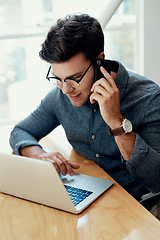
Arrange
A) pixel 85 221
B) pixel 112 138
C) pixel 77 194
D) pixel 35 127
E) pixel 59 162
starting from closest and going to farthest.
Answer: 1. pixel 85 221
2. pixel 77 194
3. pixel 59 162
4. pixel 112 138
5. pixel 35 127

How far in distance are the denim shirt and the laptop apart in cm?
16

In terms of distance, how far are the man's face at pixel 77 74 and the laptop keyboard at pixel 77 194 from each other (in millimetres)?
385

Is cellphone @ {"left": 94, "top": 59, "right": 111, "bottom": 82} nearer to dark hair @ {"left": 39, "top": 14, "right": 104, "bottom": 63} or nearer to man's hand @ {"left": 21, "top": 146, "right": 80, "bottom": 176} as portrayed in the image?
dark hair @ {"left": 39, "top": 14, "right": 104, "bottom": 63}

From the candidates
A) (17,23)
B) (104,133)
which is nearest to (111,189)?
(104,133)

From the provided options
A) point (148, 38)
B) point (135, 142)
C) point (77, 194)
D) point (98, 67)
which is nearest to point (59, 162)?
point (77, 194)

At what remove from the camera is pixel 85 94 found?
1349 millimetres

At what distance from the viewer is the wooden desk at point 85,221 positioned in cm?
89

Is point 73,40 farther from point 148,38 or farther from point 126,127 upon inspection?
point 148,38

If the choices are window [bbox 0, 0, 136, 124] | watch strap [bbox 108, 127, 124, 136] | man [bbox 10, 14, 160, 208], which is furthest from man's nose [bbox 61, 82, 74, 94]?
window [bbox 0, 0, 136, 124]

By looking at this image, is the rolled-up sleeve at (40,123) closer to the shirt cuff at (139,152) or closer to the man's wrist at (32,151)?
the man's wrist at (32,151)

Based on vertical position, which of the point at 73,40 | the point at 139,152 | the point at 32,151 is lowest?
the point at 32,151

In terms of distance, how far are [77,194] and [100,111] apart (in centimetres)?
33

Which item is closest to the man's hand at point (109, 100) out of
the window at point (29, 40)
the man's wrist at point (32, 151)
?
the man's wrist at point (32, 151)

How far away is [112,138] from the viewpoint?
4.51ft
